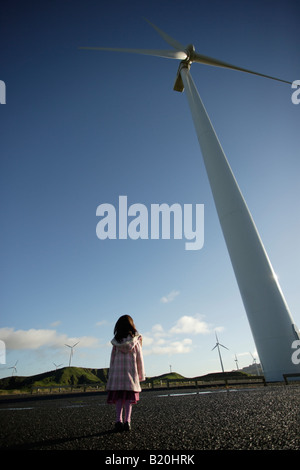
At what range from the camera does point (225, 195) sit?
12.3 meters

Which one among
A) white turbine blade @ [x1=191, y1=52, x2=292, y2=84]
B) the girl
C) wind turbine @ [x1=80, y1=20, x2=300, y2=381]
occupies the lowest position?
the girl

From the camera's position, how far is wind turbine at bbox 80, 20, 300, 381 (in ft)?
29.2

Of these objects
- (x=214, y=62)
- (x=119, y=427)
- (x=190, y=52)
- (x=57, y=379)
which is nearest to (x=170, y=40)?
(x=190, y=52)

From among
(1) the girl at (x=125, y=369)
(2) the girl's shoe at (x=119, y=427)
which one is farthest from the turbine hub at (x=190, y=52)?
(2) the girl's shoe at (x=119, y=427)

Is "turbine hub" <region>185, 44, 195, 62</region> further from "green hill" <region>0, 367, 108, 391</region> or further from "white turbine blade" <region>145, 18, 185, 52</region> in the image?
"green hill" <region>0, 367, 108, 391</region>

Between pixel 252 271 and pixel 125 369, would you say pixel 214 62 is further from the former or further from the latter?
pixel 125 369

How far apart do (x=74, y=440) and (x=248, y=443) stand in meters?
2.19

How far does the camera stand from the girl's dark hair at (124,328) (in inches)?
173

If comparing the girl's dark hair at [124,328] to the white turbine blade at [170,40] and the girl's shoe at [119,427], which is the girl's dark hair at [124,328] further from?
the white turbine blade at [170,40]

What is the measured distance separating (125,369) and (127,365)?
68 millimetres

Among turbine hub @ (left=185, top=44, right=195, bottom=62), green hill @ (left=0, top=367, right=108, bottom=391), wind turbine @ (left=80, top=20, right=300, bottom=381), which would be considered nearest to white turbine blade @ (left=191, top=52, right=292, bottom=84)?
turbine hub @ (left=185, top=44, right=195, bottom=62)

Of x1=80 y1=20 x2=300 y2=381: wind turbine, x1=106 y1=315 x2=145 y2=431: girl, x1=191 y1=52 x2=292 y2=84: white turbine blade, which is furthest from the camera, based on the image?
x1=191 y1=52 x2=292 y2=84: white turbine blade

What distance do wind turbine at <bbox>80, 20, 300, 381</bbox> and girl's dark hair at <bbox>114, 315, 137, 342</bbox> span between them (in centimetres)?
704
